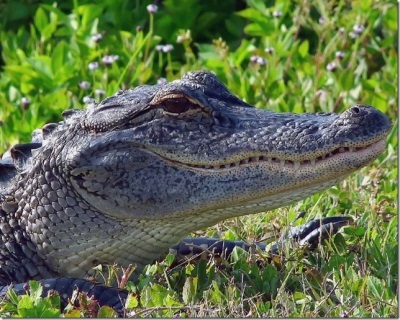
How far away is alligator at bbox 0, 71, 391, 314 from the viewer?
3543 millimetres

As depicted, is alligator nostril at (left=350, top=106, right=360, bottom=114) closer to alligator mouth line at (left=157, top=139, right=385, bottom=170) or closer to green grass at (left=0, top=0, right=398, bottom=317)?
alligator mouth line at (left=157, top=139, right=385, bottom=170)

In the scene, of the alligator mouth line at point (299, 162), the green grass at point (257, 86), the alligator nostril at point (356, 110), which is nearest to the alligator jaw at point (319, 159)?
the alligator mouth line at point (299, 162)

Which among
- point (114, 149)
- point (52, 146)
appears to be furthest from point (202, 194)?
point (52, 146)

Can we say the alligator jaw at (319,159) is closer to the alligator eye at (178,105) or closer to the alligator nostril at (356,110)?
the alligator nostril at (356,110)

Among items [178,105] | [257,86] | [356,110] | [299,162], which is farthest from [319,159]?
[257,86]

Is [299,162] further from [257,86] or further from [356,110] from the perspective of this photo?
[257,86]

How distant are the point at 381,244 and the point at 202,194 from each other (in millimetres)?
1023

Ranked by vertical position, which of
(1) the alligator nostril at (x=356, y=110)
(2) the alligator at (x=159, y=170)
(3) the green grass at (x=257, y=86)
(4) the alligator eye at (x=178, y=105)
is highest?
(4) the alligator eye at (x=178, y=105)

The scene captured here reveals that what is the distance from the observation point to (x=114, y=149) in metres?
3.71

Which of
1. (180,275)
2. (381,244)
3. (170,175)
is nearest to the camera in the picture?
(170,175)

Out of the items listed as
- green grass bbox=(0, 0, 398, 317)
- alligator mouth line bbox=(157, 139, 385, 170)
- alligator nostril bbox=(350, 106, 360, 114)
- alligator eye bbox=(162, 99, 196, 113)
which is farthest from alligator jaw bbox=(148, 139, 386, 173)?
green grass bbox=(0, 0, 398, 317)

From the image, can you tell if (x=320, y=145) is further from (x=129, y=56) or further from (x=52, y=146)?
(x=129, y=56)

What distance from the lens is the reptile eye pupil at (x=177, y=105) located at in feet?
12.2

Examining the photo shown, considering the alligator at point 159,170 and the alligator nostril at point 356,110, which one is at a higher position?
the alligator nostril at point 356,110
